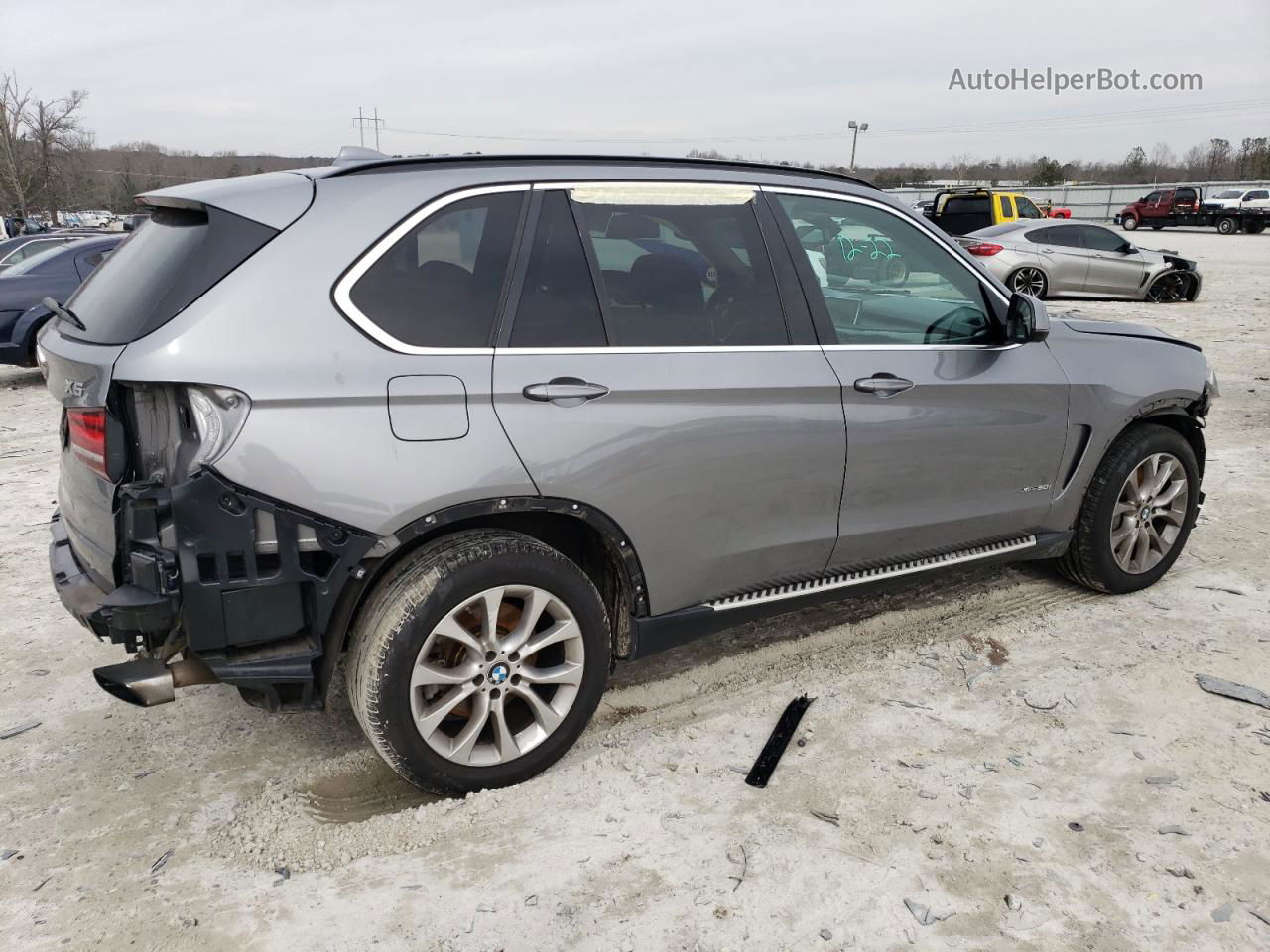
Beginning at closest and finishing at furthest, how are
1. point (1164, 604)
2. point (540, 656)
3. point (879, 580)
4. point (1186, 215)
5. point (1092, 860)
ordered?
point (1092, 860), point (540, 656), point (879, 580), point (1164, 604), point (1186, 215)

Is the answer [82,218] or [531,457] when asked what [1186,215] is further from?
[82,218]

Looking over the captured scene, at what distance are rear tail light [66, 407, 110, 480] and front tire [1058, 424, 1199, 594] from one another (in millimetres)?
3840

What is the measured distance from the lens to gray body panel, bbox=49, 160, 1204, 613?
255 cm

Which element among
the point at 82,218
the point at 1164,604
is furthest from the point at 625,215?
the point at 82,218

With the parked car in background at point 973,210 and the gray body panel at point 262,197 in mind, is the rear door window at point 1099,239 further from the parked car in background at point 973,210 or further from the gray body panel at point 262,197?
the gray body panel at point 262,197

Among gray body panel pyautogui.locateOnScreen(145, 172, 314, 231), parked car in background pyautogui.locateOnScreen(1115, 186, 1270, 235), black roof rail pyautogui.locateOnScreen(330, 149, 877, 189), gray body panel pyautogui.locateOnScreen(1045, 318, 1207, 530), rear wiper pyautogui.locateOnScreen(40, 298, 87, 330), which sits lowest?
gray body panel pyautogui.locateOnScreen(1045, 318, 1207, 530)

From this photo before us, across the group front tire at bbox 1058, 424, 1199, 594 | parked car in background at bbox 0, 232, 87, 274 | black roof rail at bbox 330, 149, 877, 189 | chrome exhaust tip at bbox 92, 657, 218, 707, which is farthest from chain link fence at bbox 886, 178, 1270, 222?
chrome exhaust tip at bbox 92, 657, 218, 707

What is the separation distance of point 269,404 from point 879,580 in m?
2.34

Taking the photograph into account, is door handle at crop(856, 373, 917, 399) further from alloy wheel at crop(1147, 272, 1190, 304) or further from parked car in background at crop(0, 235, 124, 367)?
alloy wheel at crop(1147, 272, 1190, 304)

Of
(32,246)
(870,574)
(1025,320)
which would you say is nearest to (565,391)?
(870,574)

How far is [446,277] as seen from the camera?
112 inches

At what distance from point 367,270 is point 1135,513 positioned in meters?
3.56

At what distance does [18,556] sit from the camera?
5.20 metres

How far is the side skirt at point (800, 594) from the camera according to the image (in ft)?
10.7
